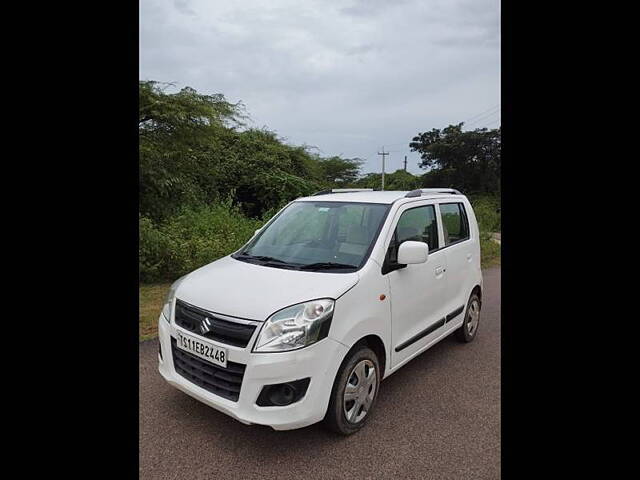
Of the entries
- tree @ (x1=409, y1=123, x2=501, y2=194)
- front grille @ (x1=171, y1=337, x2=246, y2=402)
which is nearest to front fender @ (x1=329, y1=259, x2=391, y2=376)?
front grille @ (x1=171, y1=337, x2=246, y2=402)

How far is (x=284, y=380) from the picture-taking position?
2451 millimetres

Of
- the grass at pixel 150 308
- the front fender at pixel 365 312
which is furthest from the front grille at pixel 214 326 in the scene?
the grass at pixel 150 308

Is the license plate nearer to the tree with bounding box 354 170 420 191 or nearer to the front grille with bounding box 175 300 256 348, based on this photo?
the front grille with bounding box 175 300 256 348

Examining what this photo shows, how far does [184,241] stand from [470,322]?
4936mm

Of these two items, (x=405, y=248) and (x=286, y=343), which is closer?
(x=286, y=343)

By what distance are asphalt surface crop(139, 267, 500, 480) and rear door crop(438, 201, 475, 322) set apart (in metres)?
0.81

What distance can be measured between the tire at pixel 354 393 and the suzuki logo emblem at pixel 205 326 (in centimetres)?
89

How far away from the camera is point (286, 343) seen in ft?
8.14

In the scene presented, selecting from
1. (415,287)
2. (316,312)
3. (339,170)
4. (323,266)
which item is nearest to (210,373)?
(316,312)

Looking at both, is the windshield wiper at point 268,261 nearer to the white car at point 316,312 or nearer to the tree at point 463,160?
the white car at point 316,312
